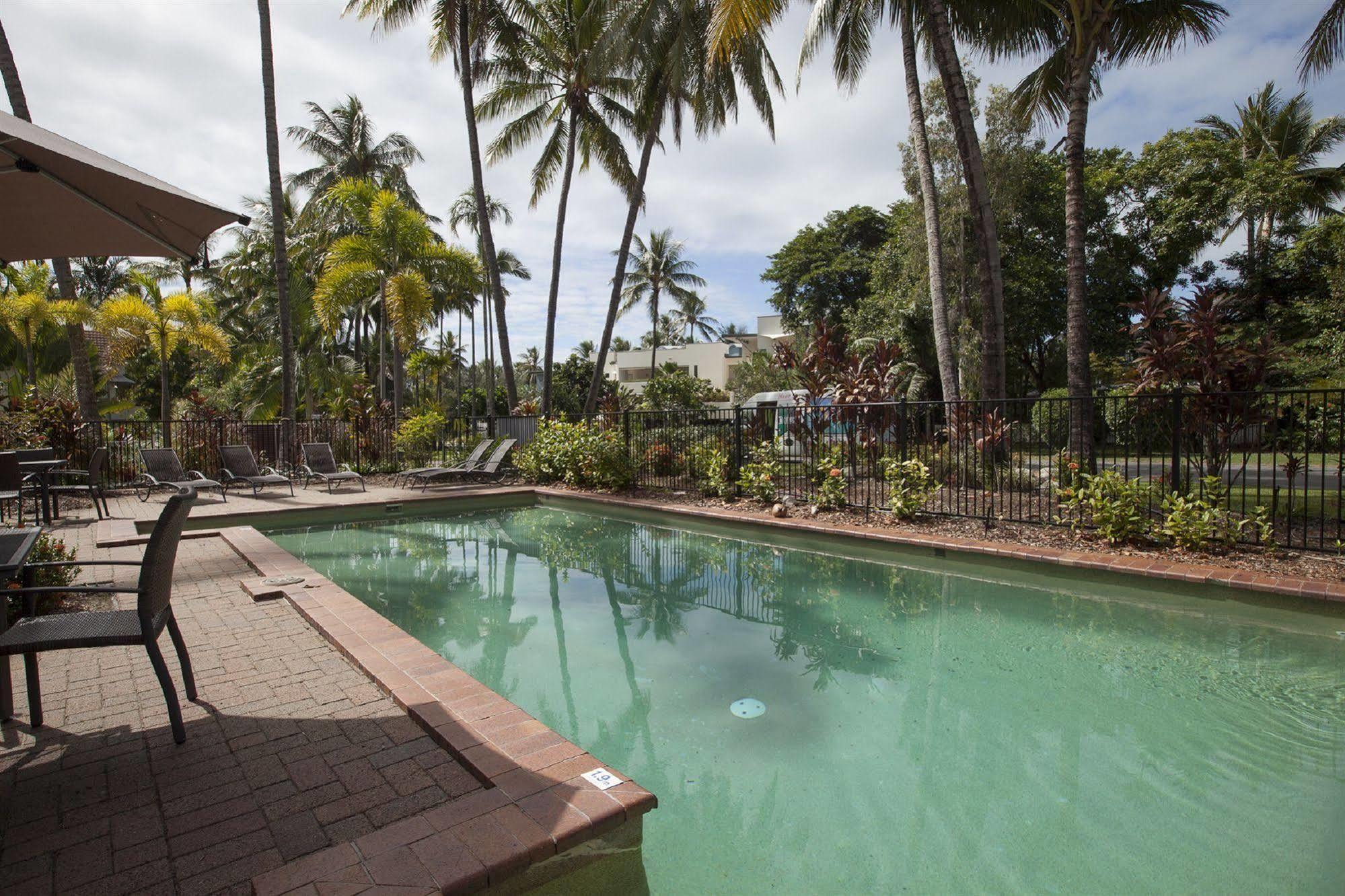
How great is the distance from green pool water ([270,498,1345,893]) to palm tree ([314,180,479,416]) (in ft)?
32.3

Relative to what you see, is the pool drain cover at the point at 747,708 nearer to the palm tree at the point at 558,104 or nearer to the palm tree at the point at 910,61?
the palm tree at the point at 910,61

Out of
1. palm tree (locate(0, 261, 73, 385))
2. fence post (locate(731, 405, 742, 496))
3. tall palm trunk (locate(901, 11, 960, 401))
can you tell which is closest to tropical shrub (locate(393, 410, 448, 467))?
palm tree (locate(0, 261, 73, 385))

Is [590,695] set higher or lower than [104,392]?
lower

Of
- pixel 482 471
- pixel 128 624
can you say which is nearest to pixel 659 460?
pixel 482 471

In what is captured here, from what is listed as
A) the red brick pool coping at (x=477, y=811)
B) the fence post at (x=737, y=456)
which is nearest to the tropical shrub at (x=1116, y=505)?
the fence post at (x=737, y=456)

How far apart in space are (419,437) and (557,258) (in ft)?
18.6

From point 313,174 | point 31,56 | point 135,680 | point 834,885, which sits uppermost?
point 313,174

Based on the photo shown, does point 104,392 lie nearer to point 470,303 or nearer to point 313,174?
point 313,174

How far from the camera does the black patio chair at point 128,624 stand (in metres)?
2.35

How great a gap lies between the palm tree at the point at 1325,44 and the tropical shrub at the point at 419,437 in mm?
14969

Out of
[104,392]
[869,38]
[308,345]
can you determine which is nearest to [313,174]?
[308,345]

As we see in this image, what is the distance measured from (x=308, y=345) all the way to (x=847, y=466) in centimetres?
1932

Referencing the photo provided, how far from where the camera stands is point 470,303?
119ft

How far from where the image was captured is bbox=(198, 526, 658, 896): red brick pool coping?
1.82 m
